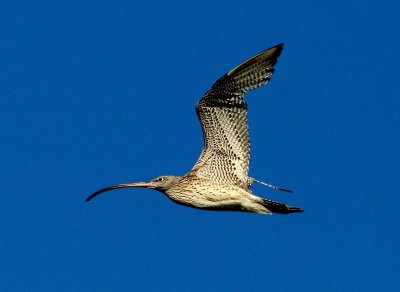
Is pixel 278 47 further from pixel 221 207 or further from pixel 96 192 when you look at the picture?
pixel 96 192

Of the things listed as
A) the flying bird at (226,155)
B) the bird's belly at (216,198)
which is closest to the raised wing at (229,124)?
the flying bird at (226,155)

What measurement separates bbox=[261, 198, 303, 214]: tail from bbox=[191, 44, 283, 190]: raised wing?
772 mm

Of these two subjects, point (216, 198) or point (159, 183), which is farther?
point (159, 183)

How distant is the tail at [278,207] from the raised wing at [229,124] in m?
0.77

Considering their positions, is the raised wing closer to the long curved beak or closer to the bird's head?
the bird's head

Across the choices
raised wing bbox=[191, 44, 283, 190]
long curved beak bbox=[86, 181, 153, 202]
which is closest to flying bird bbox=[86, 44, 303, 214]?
raised wing bbox=[191, 44, 283, 190]

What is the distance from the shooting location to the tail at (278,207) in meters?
19.1

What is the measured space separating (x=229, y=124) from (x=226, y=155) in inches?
29.7

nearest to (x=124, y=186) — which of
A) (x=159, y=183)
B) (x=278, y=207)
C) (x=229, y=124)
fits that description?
(x=159, y=183)

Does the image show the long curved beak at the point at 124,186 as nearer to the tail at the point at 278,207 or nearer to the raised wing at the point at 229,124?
the raised wing at the point at 229,124

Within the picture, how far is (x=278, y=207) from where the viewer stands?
19172mm

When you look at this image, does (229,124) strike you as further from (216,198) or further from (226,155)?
(216,198)

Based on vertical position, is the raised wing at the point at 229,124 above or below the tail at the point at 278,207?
above

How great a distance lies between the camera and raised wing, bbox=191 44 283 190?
754 inches
